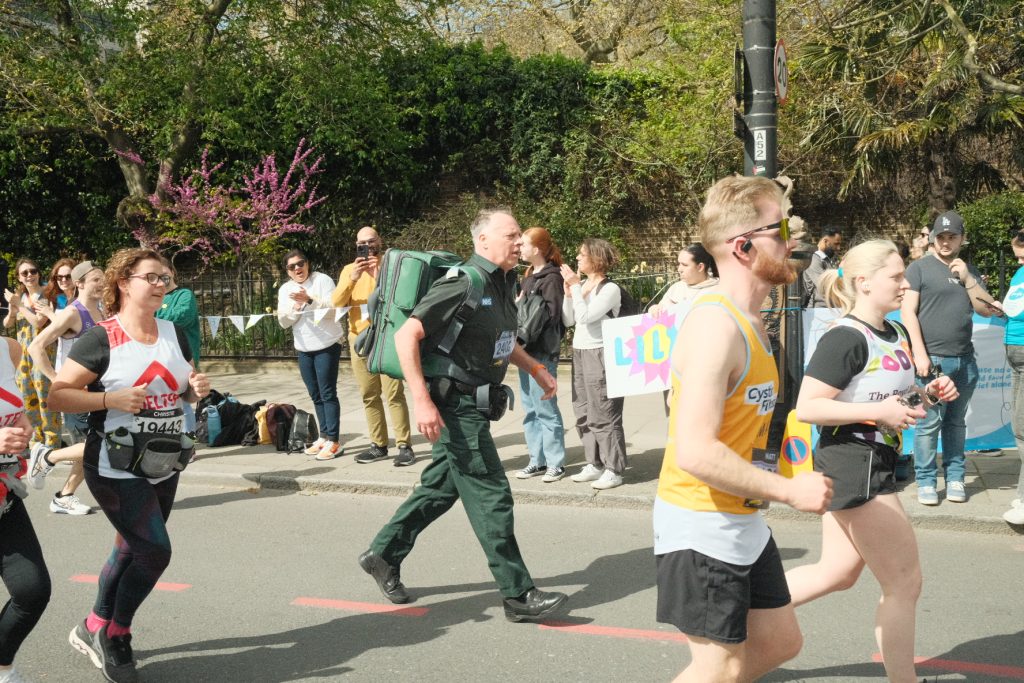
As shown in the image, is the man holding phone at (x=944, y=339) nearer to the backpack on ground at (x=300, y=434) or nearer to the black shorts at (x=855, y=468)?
the black shorts at (x=855, y=468)

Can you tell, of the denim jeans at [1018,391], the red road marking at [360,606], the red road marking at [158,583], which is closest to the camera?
the red road marking at [360,606]

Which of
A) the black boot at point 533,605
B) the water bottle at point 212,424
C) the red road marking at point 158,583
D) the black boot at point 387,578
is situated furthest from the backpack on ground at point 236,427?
the black boot at point 533,605

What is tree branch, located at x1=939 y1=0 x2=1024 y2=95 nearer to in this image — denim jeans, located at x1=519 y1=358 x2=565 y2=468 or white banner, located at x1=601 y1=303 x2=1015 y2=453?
white banner, located at x1=601 y1=303 x2=1015 y2=453

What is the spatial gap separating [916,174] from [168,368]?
15454 millimetres

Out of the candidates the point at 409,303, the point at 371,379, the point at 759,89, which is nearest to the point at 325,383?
the point at 371,379

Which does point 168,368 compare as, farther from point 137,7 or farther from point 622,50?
point 622,50

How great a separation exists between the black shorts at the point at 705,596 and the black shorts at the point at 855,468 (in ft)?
2.83

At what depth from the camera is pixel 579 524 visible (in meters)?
6.40

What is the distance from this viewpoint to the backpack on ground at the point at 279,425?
8641 millimetres

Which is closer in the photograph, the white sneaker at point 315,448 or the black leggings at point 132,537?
the black leggings at point 132,537

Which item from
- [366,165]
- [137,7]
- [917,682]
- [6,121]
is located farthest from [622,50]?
[917,682]

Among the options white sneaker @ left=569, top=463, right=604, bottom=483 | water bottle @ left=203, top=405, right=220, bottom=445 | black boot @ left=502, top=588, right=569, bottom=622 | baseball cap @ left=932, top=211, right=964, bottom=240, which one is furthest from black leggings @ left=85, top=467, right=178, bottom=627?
baseball cap @ left=932, top=211, right=964, bottom=240

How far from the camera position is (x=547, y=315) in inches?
280

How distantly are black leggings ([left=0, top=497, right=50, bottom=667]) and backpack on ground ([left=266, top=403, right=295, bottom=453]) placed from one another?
5.05 m
